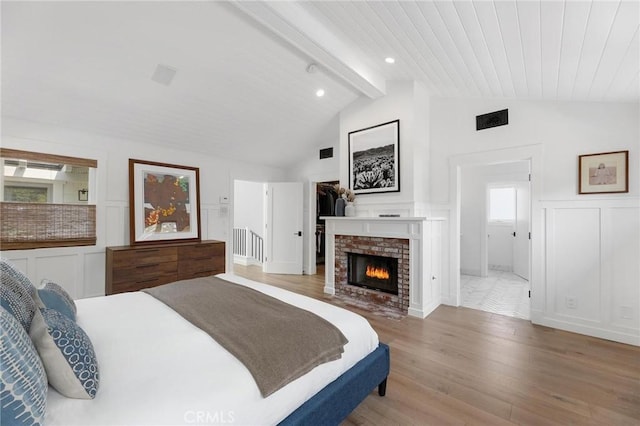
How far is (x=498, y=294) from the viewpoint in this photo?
4.32 metres

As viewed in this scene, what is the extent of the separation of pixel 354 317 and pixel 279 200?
4.30 m

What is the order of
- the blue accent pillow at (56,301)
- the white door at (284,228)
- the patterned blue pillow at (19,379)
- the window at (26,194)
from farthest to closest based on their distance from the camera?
the white door at (284,228), the window at (26,194), the blue accent pillow at (56,301), the patterned blue pillow at (19,379)

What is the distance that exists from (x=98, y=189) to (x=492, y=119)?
5421 millimetres

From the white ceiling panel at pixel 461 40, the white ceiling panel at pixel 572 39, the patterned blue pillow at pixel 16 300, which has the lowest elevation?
the patterned blue pillow at pixel 16 300

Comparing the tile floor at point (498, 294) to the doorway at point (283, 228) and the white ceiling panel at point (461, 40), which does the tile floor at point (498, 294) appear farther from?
→ the doorway at point (283, 228)

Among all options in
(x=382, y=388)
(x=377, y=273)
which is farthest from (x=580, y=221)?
(x=382, y=388)

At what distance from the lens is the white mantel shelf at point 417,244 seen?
3.42 meters

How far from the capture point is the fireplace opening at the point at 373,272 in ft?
12.6

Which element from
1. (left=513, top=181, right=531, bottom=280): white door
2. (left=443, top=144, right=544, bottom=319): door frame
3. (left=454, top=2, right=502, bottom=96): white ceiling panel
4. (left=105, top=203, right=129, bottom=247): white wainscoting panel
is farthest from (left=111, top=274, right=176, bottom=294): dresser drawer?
(left=513, top=181, right=531, bottom=280): white door

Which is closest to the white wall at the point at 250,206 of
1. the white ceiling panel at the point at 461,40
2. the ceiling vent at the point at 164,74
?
the ceiling vent at the point at 164,74

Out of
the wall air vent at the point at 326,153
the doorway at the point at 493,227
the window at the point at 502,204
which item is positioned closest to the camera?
the doorway at the point at 493,227

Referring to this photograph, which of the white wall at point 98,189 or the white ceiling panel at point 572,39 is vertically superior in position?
the white ceiling panel at point 572,39

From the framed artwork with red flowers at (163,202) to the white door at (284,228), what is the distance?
161cm

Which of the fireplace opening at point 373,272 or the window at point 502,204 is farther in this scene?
the window at point 502,204
